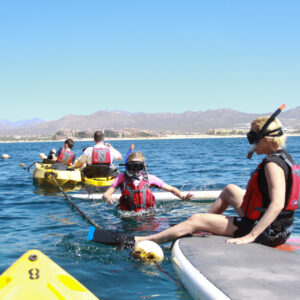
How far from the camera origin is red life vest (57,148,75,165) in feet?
42.6

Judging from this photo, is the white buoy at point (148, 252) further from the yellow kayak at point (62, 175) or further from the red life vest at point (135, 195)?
the yellow kayak at point (62, 175)

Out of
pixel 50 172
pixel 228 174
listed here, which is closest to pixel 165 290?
pixel 50 172

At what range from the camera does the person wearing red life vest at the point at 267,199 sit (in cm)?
371

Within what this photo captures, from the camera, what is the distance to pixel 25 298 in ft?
8.96

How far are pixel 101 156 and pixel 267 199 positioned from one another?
7.27m

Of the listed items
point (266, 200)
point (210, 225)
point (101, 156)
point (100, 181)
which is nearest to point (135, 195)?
point (210, 225)

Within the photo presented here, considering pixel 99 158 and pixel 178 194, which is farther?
pixel 99 158

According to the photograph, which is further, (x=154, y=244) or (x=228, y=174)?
(x=228, y=174)

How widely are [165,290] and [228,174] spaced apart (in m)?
12.0

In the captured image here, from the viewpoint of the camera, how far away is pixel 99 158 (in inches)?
426

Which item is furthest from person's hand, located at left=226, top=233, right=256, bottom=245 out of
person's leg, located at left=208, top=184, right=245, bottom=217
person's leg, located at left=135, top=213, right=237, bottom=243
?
person's leg, located at left=208, top=184, right=245, bottom=217

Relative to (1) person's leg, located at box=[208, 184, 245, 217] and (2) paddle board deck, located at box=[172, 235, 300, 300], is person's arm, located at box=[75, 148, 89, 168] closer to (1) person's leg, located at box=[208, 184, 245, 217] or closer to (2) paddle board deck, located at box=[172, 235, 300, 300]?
(1) person's leg, located at box=[208, 184, 245, 217]

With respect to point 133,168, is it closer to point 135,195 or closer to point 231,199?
point 135,195

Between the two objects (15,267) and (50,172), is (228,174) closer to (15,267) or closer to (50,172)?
(50,172)
